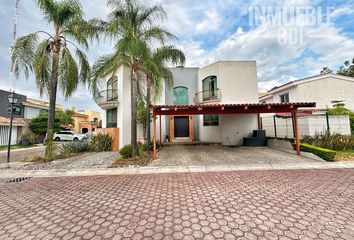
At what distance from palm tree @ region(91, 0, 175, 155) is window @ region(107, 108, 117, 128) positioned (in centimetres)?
492

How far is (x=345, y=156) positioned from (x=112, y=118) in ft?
52.7

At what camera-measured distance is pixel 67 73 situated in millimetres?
9203

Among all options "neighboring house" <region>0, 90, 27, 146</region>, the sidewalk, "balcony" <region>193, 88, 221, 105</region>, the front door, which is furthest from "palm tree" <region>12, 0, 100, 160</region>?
"neighboring house" <region>0, 90, 27, 146</region>

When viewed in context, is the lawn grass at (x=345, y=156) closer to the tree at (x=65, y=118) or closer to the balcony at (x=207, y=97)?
the balcony at (x=207, y=97)

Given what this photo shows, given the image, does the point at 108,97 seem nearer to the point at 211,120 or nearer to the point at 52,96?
the point at 52,96

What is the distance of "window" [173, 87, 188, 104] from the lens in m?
17.0

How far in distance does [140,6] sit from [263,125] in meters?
12.8

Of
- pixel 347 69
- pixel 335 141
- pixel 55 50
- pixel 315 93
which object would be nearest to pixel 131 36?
pixel 55 50

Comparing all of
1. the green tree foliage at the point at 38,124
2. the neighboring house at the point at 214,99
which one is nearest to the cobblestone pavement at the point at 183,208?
the neighboring house at the point at 214,99

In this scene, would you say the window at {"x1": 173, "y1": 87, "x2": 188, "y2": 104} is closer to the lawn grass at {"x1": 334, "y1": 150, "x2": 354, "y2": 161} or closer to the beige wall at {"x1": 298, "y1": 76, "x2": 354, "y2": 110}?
the beige wall at {"x1": 298, "y1": 76, "x2": 354, "y2": 110}

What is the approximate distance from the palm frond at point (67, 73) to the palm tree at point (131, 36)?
44.6 inches

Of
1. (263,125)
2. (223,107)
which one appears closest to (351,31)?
(263,125)

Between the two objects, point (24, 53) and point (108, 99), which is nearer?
point (24, 53)

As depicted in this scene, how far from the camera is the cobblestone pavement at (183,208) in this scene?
105 inches
